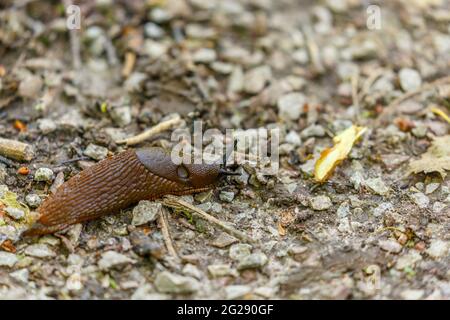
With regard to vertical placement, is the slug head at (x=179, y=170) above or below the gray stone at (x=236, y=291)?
above

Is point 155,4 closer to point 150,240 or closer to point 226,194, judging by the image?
point 226,194

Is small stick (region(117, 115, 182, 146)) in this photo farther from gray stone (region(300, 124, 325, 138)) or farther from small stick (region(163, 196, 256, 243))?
gray stone (region(300, 124, 325, 138))

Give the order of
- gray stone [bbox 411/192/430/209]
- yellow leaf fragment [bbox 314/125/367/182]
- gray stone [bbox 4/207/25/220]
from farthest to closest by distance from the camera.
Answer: yellow leaf fragment [bbox 314/125/367/182], gray stone [bbox 411/192/430/209], gray stone [bbox 4/207/25/220]

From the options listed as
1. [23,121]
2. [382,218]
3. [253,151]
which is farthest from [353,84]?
[23,121]

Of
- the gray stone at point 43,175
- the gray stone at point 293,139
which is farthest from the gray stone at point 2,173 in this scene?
the gray stone at point 293,139

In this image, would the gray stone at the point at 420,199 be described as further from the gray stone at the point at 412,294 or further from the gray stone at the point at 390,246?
the gray stone at the point at 412,294

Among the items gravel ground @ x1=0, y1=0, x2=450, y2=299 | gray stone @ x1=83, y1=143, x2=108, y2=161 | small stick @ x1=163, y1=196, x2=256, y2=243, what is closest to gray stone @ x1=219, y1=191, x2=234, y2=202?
gravel ground @ x1=0, y1=0, x2=450, y2=299
